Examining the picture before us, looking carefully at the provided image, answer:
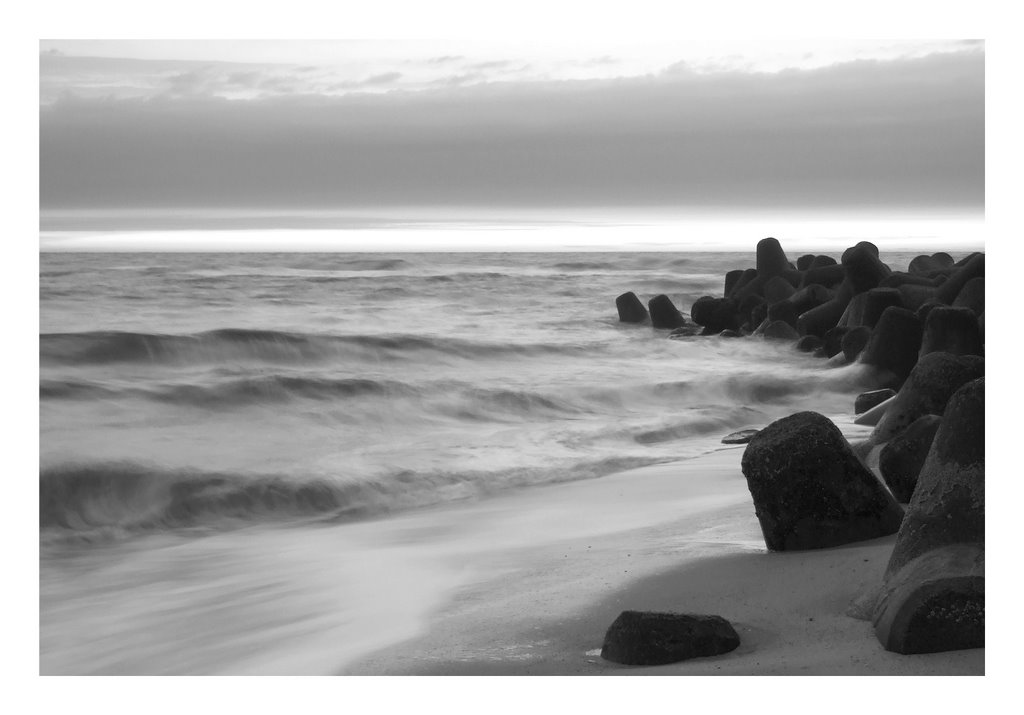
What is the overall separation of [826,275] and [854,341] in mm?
3441

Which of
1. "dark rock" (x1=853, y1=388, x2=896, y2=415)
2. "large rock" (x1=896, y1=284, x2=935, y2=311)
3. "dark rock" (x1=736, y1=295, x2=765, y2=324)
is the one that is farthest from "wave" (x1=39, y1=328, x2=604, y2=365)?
"dark rock" (x1=853, y1=388, x2=896, y2=415)

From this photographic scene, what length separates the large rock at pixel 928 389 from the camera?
15.6 feet

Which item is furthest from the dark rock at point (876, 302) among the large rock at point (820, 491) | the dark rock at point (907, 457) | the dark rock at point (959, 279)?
the large rock at point (820, 491)

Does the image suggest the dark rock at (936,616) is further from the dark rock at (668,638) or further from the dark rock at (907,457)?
the dark rock at (907,457)

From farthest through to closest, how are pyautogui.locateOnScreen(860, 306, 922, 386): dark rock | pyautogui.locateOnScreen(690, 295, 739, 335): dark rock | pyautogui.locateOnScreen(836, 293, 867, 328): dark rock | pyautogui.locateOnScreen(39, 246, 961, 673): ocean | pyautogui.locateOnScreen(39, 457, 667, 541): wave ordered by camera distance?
pyautogui.locateOnScreen(690, 295, 739, 335): dark rock
pyautogui.locateOnScreen(836, 293, 867, 328): dark rock
pyautogui.locateOnScreen(860, 306, 922, 386): dark rock
pyautogui.locateOnScreen(39, 457, 667, 541): wave
pyautogui.locateOnScreen(39, 246, 961, 673): ocean

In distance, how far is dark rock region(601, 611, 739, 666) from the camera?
2924 millimetres

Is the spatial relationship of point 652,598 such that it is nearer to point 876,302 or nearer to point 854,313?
point 876,302

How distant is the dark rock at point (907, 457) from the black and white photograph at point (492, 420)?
0.02m

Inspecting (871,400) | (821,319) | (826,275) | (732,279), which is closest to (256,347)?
(871,400)

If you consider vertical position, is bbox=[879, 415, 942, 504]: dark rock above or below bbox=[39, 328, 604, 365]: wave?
below

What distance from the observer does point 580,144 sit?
16.0 feet

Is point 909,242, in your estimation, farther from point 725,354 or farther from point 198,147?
point 725,354

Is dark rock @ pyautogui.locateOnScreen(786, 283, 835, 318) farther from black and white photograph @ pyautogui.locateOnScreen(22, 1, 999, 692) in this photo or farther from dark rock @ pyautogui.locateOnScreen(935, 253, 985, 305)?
black and white photograph @ pyautogui.locateOnScreen(22, 1, 999, 692)

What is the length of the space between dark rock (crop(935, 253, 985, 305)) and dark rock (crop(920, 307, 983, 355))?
60.6 inches
